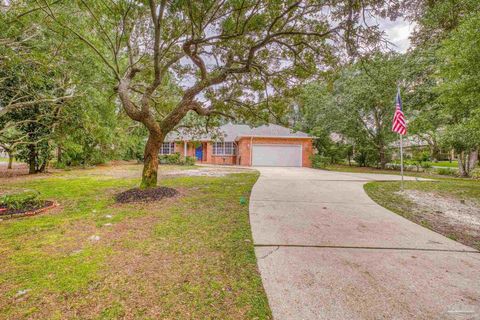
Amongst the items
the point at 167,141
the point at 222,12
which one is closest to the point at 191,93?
the point at 222,12

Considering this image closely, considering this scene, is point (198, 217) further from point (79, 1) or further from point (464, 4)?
point (464, 4)

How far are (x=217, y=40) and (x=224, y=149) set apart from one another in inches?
701

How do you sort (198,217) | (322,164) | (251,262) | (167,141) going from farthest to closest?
(167,141), (322,164), (198,217), (251,262)

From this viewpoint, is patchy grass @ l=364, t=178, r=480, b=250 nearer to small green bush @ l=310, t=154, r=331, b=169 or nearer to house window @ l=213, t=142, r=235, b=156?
small green bush @ l=310, t=154, r=331, b=169

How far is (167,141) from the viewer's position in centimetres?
2536

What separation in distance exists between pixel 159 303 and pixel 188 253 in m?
1.03

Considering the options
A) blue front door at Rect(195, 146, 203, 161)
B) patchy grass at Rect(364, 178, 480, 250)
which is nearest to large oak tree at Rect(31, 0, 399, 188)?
patchy grass at Rect(364, 178, 480, 250)

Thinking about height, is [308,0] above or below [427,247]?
above

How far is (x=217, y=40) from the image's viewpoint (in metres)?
7.14

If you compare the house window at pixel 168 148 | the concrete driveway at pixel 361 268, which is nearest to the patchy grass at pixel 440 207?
the concrete driveway at pixel 361 268

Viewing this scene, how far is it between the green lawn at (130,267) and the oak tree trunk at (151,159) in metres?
1.99

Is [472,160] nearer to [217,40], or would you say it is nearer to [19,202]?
[217,40]

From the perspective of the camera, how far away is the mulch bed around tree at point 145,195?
618 centimetres

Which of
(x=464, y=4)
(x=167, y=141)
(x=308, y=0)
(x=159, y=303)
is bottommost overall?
(x=159, y=303)
